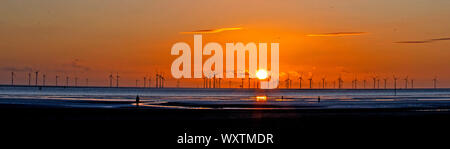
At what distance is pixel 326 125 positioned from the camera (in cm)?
3669
